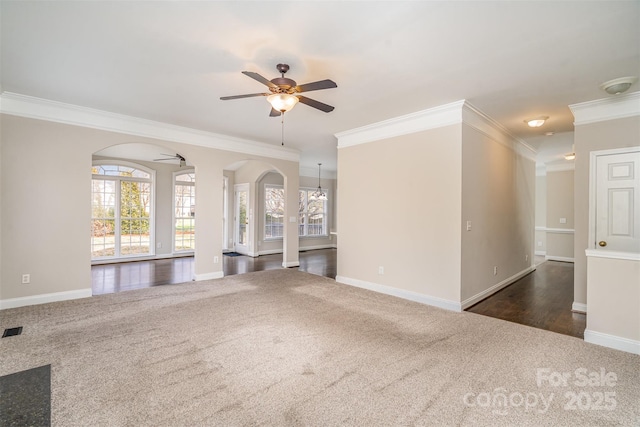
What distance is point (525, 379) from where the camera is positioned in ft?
7.50

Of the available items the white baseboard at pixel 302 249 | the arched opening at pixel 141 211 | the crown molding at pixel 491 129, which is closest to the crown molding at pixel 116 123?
the arched opening at pixel 141 211

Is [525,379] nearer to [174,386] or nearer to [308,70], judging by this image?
[174,386]

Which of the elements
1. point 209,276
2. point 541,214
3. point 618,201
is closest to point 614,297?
point 618,201

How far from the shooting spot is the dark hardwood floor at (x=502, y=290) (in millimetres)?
3695

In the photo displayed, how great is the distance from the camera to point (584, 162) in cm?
Answer: 387

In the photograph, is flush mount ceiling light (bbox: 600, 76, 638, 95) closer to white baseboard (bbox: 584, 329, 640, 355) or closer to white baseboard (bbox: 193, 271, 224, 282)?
white baseboard (bbox: 584, 329, 640, 355)

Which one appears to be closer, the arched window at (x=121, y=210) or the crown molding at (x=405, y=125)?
the crown molding at (x=405, y=125)

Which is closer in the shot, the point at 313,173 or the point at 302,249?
the point at 302,249

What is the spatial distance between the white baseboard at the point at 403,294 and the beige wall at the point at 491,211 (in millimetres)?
217

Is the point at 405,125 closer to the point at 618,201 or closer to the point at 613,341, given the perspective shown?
the point at 618,201

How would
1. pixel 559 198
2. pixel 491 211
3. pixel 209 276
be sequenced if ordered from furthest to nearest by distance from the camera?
pixel 559 198 → pixel 209 276 → pixel 491 211

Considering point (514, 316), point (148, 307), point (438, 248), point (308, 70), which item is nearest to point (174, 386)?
point (148, 307)

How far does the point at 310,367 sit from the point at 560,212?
8.78 metres

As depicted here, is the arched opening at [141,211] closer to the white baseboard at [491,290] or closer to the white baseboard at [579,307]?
the white baseboard at [491,290]
